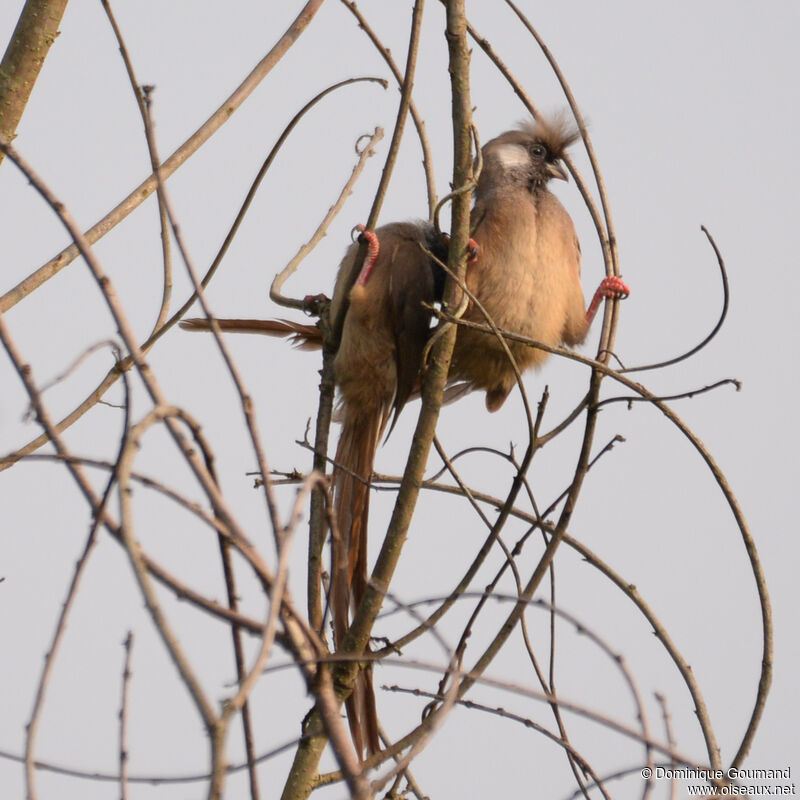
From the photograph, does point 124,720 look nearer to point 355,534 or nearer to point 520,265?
point 355,534

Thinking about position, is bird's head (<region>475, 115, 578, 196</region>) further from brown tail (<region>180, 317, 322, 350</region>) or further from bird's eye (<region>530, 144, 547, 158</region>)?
brown tail (<region>180, 317, 322, 350</region>)

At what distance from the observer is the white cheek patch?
185 inches

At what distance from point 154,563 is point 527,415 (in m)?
1.59

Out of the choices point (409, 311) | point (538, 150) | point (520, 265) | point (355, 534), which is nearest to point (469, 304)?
point (409, 311)

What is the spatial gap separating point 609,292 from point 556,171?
205cm

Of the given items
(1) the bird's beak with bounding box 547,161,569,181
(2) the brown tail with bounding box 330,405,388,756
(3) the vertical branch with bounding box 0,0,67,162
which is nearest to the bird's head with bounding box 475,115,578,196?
(1) the bird's beak with bounding box 547,161,569,181

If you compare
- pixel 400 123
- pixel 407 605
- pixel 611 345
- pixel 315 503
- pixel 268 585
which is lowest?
pixel 268 585

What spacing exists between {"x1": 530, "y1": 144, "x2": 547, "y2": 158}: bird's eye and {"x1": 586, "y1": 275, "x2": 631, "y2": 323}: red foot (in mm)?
698

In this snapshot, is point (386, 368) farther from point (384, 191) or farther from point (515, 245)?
point (384, 191)

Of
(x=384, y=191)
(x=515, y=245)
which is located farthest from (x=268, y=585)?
(x=515, y=245)

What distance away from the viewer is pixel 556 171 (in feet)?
15.6

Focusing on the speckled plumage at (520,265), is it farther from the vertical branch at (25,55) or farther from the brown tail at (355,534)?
the vertical branch at (25,55)

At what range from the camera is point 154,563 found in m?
1.29

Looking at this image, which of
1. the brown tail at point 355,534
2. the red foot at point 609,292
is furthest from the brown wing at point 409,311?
the red foot at point 609,292
